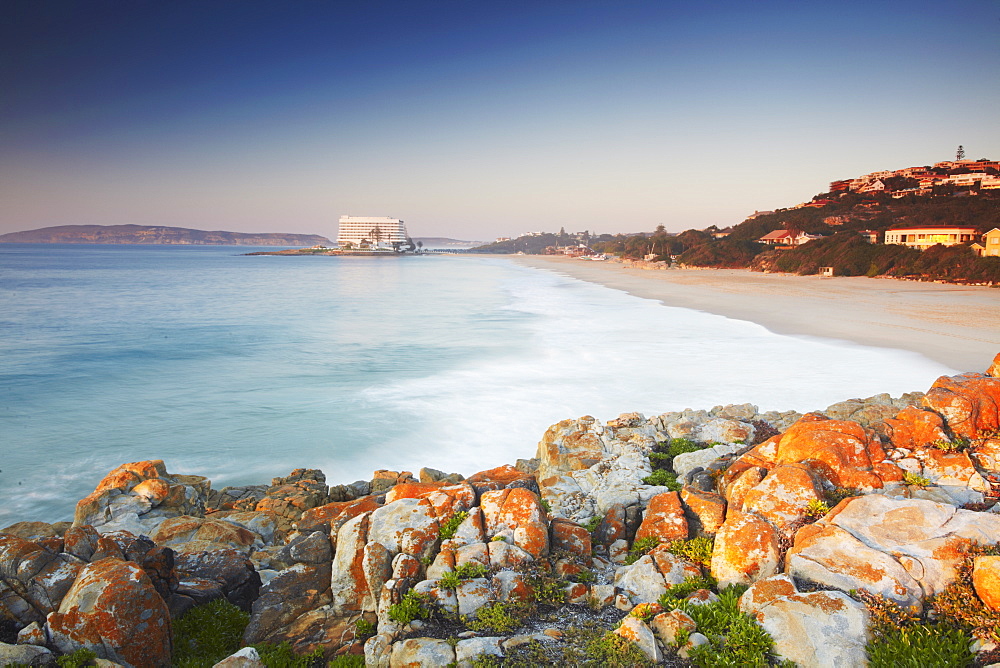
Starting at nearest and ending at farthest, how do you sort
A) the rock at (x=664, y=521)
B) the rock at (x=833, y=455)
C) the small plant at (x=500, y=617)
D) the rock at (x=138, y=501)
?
the small plant at (x=500, y=617), the rock at (x=664, y=521), the rock at (x=833, y=455), the rock at (x=138, y=501)

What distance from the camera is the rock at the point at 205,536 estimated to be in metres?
8.75

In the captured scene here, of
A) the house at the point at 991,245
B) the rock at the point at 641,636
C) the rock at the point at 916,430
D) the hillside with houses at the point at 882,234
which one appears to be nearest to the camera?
the rock at the point at 641,636

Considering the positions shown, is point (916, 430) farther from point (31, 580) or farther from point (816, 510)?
point (31, 580)

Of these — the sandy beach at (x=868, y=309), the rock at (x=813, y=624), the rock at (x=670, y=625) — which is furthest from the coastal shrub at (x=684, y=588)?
the sandy beach at (x=868, y=309)

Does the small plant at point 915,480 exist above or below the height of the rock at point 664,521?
above

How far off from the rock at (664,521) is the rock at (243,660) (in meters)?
5.08

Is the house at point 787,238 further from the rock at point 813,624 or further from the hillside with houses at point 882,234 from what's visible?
the rock at point 813,624

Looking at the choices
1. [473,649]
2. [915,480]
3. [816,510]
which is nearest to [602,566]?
[473,649]

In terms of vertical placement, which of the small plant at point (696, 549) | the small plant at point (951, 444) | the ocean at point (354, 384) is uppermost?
the small plant at point (951, 444)

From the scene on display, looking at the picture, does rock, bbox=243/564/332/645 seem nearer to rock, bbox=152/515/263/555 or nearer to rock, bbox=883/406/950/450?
rock, bbox=152/515/263/555

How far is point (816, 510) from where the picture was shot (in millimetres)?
7066

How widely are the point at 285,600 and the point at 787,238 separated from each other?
101319 millimetres

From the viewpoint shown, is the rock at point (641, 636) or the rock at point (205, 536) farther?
the rock at point (205, 536)

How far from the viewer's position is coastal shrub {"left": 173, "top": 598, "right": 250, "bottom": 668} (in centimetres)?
638
